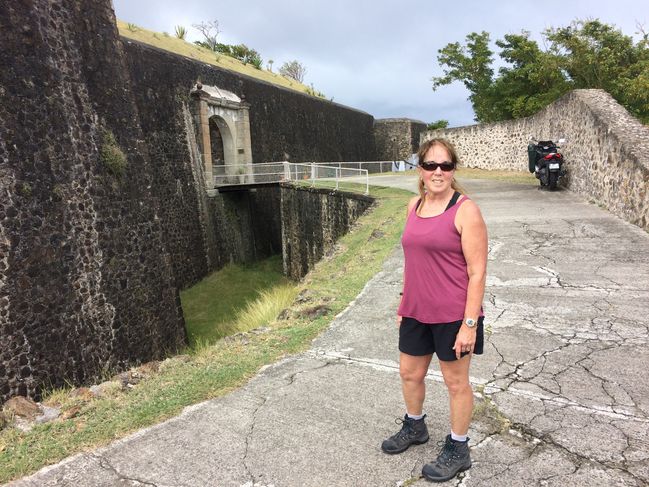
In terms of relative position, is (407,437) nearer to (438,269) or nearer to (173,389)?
(438,269)

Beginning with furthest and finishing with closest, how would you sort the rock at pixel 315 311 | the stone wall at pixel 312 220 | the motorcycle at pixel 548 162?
1. the stone wall at pixel 312 220
2. the motorcycle at pixel 548 162
3. the rock at pixel 315 311

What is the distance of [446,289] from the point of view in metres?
2.63

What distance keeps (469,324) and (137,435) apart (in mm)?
2392

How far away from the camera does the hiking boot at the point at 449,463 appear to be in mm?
2646

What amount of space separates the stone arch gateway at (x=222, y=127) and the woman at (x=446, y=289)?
1580 centimetres

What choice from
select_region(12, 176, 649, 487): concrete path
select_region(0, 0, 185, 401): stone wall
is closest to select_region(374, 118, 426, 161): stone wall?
select_region(0, 0, 185, 401): stone wall

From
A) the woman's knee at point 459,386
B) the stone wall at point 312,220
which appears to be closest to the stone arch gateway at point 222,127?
the stone wall at point 312,220

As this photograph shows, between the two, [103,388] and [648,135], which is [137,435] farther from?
[648,135]

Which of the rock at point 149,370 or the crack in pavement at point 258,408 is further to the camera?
the rock at point 149,370

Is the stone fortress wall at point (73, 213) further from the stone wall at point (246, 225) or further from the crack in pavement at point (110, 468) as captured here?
the stone wall at point (246, 225)

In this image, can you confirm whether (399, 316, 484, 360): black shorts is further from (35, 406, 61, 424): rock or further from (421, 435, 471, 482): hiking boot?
(35, 406, 61, 424): rock

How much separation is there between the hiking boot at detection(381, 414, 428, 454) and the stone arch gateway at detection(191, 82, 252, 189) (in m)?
15.9

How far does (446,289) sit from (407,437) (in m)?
1.01

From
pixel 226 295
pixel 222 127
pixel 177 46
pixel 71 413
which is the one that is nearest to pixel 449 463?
pixel 71 413
